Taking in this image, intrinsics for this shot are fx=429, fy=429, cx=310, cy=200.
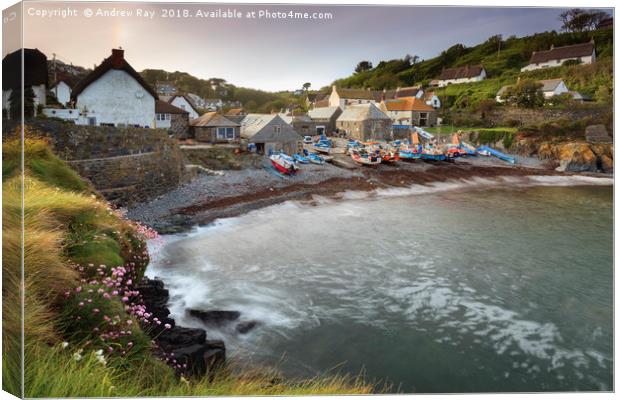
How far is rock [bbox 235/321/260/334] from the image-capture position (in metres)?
4.66

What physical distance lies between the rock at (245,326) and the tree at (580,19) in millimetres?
4178

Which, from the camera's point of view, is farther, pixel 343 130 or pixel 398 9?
pixel 343 130

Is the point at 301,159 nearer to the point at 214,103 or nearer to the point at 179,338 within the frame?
the point at 214,103

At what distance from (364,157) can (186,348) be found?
50.1 ft

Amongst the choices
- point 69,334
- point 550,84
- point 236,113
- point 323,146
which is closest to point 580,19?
point 69,334

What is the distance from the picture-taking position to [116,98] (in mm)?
9234

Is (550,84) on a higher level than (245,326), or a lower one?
higher

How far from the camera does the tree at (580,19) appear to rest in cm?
336

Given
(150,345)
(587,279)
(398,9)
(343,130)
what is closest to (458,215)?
(587,279)

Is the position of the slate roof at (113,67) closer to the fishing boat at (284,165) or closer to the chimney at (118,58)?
the chimney at (118,58)

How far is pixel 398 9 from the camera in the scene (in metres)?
3.41

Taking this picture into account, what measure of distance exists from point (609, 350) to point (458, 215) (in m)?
6.65

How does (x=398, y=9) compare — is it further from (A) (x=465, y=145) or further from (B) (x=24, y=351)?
(A) (x=465, y=145)

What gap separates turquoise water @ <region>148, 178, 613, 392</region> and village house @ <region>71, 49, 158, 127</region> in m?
2.68
